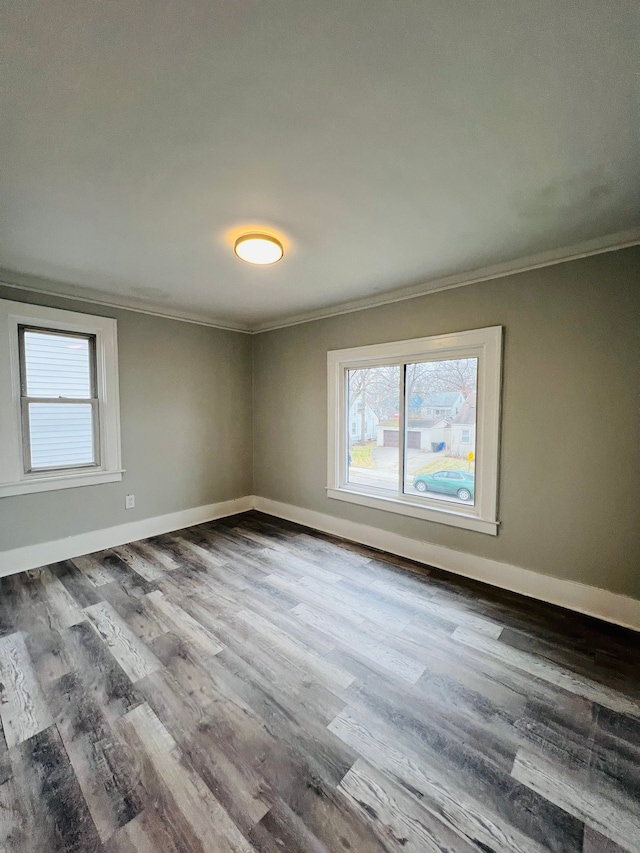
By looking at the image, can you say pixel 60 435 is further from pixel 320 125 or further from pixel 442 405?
pixel 442 405

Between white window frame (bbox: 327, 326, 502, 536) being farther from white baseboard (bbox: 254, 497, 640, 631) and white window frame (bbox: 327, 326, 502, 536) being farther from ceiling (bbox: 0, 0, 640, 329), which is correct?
ceiling (bbox: 0, 0, 640, 329)

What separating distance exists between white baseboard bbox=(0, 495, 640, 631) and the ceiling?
234 centimetres

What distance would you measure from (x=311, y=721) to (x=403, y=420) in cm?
237

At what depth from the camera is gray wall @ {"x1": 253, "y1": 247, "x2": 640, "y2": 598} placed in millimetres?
2178

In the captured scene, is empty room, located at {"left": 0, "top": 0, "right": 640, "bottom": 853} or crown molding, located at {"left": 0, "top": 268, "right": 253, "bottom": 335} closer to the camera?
empty room, located at {"left": 0, "top": 0, "right": 640, "bottom": 853}

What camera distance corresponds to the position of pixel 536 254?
2398mm

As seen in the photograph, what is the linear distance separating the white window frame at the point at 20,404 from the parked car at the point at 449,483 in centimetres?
298

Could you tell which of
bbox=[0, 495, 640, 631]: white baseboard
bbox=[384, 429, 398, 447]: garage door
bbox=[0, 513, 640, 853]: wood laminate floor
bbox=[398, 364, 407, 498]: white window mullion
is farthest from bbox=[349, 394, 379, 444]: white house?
bbox=[0, 513, 640, 853]: wood laminate floor

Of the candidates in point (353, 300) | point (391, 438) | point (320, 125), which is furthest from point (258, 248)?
point (391, 438)

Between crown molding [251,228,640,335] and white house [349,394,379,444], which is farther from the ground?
crown molding [251,228,640,335]

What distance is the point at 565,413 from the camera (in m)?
2.38

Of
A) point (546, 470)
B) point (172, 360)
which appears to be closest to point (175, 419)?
point (172, 360)

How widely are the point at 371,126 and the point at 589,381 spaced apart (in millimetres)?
2047

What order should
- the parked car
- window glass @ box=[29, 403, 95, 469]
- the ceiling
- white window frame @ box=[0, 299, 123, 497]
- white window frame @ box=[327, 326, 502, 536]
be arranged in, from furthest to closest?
window glass @ box=[29, 403, 95, 469] < the parked car < white window frame @ box=[0, 299, 123, 497] < white window frame @ box=[327, 326, 502, 536] < the ceiling
